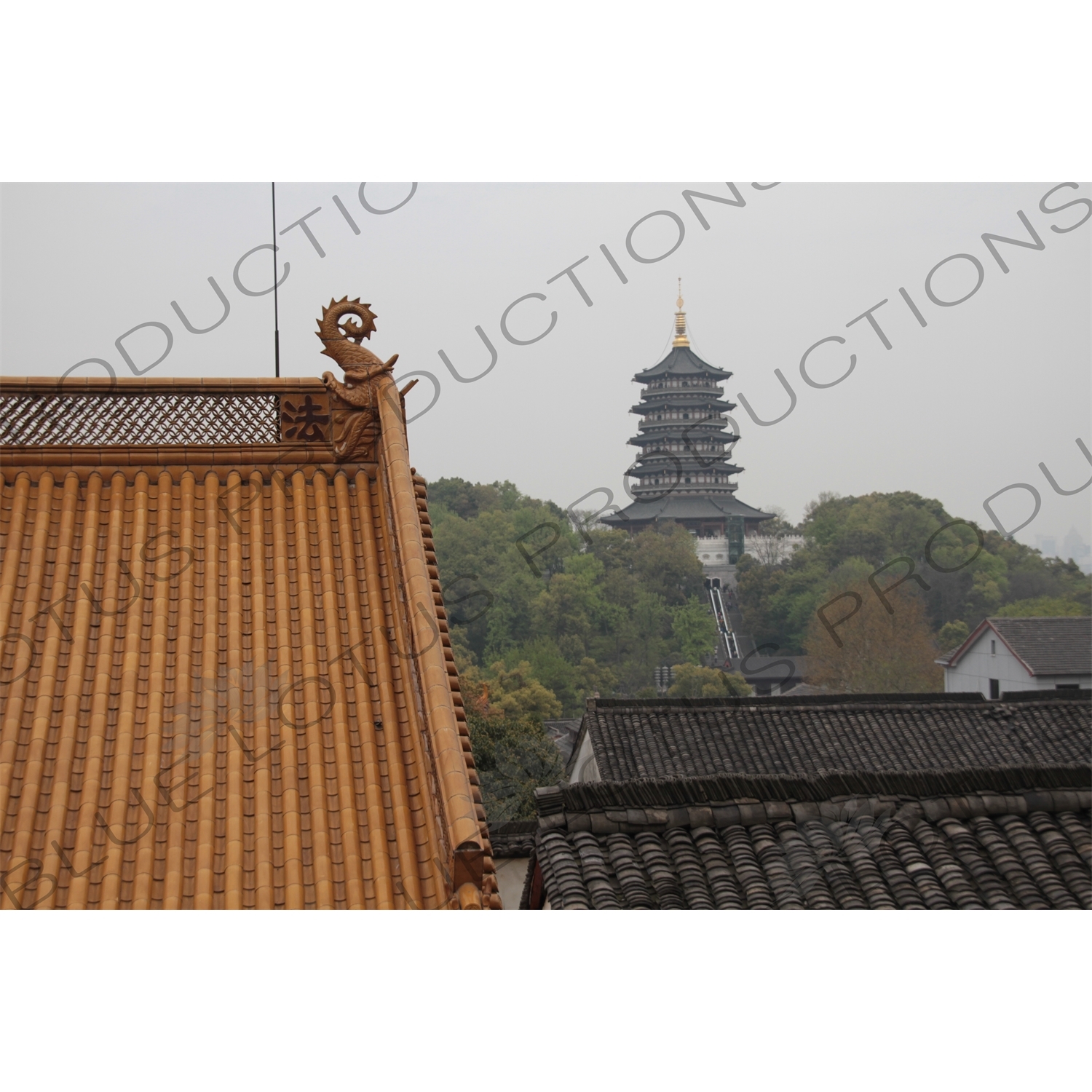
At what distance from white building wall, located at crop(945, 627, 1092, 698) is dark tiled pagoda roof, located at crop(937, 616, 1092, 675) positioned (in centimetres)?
20

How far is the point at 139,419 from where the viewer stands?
4.61 metres

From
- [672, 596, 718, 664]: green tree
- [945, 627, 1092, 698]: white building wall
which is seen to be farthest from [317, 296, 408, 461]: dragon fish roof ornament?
[672, 596, 718, 664]: green tree

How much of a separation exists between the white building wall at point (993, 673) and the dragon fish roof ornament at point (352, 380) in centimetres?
1627

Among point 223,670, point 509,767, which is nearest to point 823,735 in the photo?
point 223,670

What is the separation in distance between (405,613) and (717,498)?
44166mm

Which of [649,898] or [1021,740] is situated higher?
[1021,740]

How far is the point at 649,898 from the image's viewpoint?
3240mm

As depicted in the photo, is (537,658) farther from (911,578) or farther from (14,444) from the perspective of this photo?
(14,444)

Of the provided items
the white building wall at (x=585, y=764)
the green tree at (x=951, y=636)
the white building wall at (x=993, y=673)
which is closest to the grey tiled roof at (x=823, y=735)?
the white building wall at (x=585, y=764)

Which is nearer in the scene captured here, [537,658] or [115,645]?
[115,645]

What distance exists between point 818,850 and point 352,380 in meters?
2.82

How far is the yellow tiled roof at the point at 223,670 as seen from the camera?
3.27 metres

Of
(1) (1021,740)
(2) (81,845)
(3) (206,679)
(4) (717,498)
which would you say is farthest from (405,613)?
(4) (717,498)

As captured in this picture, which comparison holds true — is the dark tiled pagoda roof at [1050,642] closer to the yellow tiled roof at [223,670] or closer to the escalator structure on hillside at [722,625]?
the yellow tiled roof at [223,670]
